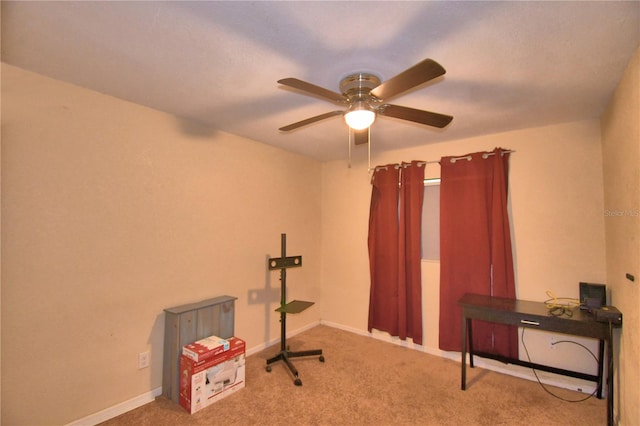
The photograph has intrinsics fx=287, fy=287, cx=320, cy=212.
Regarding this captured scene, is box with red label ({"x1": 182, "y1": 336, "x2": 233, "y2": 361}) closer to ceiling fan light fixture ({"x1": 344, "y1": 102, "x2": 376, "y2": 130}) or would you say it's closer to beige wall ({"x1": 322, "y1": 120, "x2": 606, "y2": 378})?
ceiling fan light fixture ({"x1": 344, "y1": 102, "x2": 376, "y2": 130})

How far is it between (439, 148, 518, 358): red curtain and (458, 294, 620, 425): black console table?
5.8 inches

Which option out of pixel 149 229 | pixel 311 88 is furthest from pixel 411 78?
pixel 149 229

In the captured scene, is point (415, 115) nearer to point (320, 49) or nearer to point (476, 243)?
point (320, 49)

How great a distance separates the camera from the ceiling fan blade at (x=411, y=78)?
1.27m

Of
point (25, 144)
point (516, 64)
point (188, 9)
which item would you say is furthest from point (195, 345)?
point (516, 64)

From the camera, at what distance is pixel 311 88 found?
1517 millimetres

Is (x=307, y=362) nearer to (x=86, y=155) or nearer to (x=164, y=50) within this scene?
(x=86, y=155)

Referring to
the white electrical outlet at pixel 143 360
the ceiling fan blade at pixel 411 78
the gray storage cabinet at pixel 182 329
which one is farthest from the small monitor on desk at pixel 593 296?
the white electrical outlet at pixel 143 360

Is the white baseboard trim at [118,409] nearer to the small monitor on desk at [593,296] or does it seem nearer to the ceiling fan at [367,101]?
the ceiling fan at [367,101]

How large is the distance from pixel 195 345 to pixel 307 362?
1219mm

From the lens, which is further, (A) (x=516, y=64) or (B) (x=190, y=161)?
(B) (x=190, y=161)

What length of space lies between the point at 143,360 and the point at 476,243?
3296 millimetres

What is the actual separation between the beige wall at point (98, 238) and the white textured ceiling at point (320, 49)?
1.02 ft

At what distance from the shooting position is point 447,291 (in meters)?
3.17
